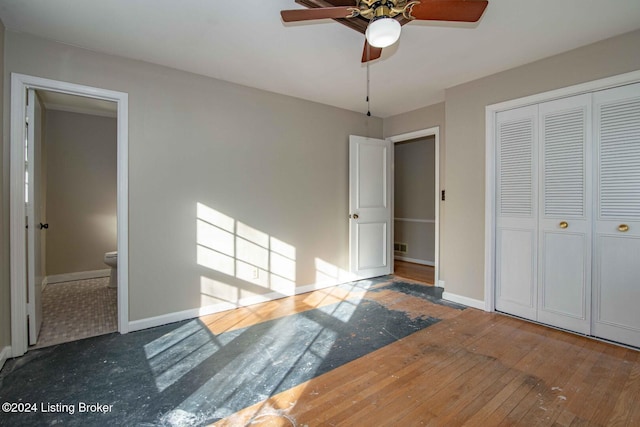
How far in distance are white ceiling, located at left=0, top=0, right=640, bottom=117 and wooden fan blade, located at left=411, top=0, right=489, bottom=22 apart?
1.47 feet

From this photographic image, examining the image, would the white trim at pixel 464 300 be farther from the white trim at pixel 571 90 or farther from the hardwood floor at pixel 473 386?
the white trim at pixel 571 90

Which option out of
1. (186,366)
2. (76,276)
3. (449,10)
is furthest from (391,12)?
(76,276)

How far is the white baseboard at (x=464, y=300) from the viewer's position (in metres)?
3.29

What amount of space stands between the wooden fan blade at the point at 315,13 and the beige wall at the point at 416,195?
167 inches

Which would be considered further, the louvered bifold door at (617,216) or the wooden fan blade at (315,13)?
the louvered bifold door at (617,216)

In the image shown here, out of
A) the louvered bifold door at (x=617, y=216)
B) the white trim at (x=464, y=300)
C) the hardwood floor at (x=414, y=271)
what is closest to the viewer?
the louvered bifold door at (x=617, y=216)

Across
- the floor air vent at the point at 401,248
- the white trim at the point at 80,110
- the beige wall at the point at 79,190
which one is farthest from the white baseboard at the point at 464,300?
the white trim at the point at 80,110

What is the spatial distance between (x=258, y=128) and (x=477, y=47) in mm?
2268

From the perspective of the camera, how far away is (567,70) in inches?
105

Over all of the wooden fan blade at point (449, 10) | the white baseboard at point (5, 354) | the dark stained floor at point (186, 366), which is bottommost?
the dark stained floor at point (186, 366)

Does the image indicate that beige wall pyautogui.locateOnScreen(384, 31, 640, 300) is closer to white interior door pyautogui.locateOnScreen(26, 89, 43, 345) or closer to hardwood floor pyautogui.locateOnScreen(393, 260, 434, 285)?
hardwood floor pyautogui.locateOnScreen(393, 260, 434, 285)

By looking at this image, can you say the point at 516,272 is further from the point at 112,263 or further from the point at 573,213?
the point at 112,263

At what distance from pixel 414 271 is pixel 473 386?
323cm

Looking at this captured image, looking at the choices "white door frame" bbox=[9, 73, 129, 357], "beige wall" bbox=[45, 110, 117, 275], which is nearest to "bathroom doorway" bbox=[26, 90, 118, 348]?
"beige wall" bbox=[45, 110, 117, 275]
